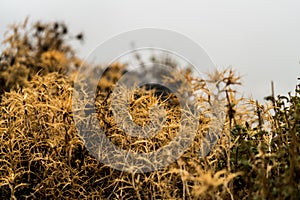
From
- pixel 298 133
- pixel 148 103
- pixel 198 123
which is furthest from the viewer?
pixel 148 103

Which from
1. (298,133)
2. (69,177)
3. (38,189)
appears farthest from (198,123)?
(38,189)

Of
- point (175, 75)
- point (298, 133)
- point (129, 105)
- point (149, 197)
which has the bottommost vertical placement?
point (149, 197)

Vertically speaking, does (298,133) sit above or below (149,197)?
above

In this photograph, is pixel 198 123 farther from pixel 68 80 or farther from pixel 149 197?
pixel 68 80

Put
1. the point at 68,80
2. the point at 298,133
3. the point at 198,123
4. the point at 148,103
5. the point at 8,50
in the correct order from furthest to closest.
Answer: the point at 8,50, the point at 68,80, the point at 148,103, the point at 198,123, the point at 298,133

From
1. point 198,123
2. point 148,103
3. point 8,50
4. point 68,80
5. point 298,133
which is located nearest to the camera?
point 298,133

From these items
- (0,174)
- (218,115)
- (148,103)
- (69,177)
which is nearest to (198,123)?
(218,115)

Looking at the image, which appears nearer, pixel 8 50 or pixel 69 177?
pixel 69 177

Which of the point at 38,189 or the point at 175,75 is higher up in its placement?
the point at 175,75

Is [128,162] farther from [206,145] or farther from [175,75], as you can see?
[175,75]
